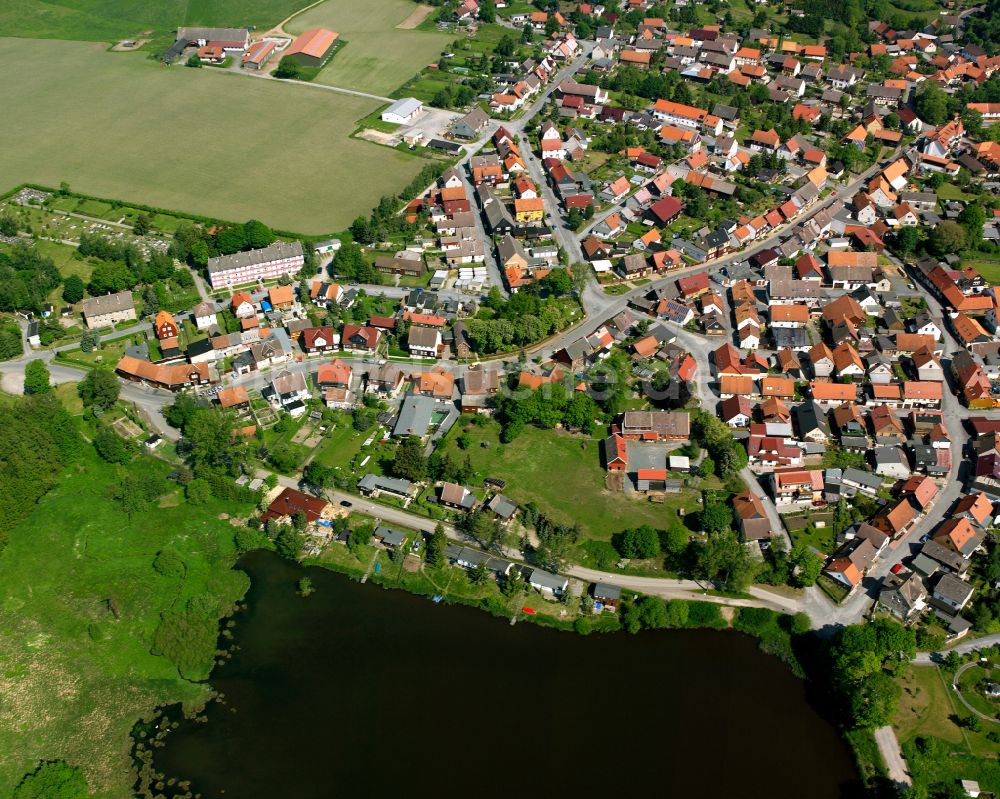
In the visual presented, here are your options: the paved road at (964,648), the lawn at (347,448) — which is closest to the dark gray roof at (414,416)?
the lawn at (347,448)

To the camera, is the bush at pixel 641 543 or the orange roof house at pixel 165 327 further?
the orange roof house at pixel 165 327

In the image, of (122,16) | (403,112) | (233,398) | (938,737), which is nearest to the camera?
(938,737)

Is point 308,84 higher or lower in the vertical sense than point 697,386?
higher

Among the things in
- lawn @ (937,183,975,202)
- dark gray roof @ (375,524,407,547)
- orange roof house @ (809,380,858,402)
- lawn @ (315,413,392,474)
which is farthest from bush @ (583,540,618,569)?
lawn @ (937,183,975,202)

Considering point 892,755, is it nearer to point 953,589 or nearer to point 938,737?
point 938,737

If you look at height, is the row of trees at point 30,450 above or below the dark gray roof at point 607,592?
above

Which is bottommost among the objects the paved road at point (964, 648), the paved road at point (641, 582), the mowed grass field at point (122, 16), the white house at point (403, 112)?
the paved road at point (964, 648)

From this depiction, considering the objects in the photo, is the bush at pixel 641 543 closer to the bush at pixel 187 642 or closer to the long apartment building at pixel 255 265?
the bush at pixel 187 642

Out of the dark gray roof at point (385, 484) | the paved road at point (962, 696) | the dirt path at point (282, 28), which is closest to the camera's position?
the paved road at point (962, 696)

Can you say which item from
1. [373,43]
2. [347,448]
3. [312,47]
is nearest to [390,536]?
[347,448]
